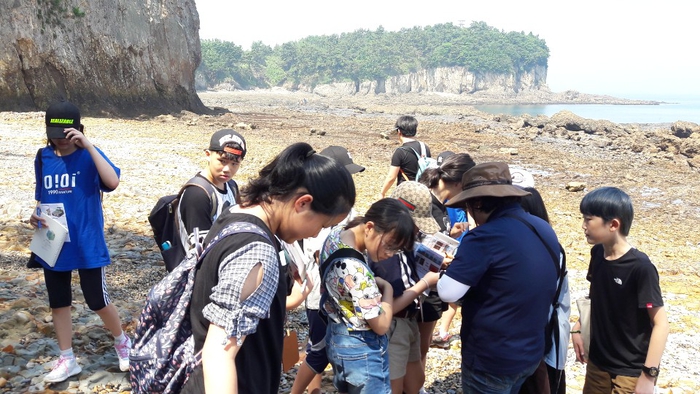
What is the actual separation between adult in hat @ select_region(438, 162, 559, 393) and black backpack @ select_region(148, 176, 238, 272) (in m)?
1.58

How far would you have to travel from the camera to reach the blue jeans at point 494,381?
2.93 m

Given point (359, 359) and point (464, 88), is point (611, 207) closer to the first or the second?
point (359, 359)

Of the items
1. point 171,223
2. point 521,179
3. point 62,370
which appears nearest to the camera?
point 171,223

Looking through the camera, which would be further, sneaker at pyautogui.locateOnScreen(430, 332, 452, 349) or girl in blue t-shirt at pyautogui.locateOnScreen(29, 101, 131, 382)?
sneaker at pyautogui.locateOnScreen(430, 332, 452, 349)

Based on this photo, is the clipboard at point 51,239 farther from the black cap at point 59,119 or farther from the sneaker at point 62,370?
the sneaker at point 62,370

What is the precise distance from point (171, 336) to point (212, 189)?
72.1 inches

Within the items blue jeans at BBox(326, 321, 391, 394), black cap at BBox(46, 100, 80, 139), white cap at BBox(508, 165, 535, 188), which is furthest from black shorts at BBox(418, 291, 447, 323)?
black cap at BBox(46, 100, 80, 139)

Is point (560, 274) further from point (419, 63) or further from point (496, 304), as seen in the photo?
point (419, 63)

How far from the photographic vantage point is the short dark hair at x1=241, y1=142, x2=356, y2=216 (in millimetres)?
2006

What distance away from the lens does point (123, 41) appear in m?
30.6

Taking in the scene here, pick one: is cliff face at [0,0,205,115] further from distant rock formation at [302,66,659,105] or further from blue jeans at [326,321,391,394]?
distant rock formation at [302,66,659,105]

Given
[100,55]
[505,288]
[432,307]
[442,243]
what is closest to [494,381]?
[505,288]

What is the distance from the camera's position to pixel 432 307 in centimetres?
386

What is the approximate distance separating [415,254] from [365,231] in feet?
1.63
